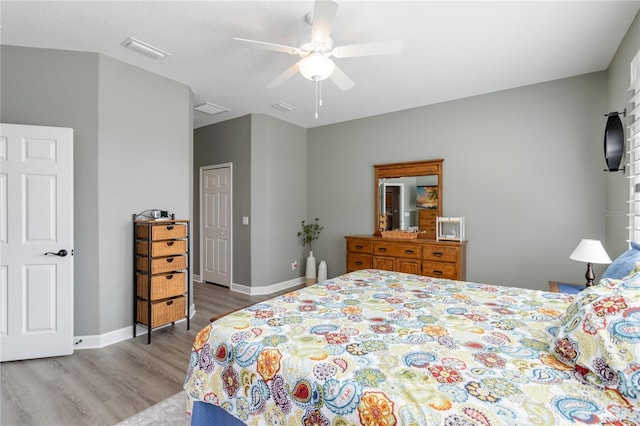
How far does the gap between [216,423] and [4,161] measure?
2.74 metres

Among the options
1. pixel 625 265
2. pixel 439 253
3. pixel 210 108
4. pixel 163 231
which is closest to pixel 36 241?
pixel 163 231

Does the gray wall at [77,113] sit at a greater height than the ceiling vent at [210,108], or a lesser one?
lesser

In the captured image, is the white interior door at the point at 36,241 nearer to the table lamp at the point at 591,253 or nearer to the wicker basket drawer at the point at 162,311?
the wicker basket drawer at the point at 162,311

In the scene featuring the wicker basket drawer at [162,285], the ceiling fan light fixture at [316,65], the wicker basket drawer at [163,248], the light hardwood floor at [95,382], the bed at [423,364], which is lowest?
the light hardwood floor at [95,382]

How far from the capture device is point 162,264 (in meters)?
3.14

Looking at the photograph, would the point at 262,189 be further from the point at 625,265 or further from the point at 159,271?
Answer: the point at 625,265

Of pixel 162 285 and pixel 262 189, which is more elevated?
pixel 262 189

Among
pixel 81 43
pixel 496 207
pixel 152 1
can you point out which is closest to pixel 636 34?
pixel 496 207

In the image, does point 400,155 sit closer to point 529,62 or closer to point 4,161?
point 529,62

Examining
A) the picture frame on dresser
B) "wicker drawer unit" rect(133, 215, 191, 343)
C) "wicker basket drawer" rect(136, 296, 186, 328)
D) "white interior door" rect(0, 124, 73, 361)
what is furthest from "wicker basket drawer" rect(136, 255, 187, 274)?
the picture frame on dresser

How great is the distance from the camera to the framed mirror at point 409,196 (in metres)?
4.30

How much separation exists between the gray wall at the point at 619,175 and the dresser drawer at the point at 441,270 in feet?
4.73

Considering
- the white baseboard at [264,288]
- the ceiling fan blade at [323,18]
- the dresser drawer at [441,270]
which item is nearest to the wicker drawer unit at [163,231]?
the white baseboard at [264,288]

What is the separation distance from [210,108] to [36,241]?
8.60ft
